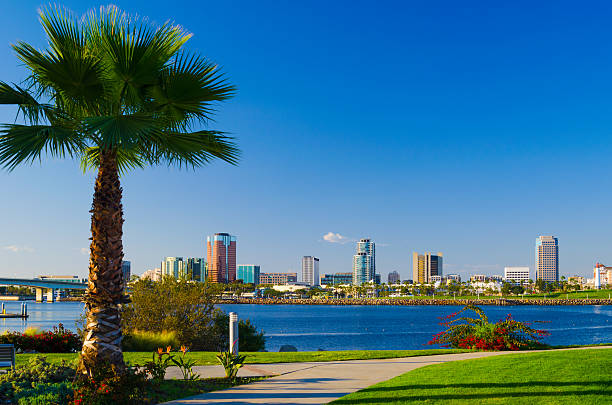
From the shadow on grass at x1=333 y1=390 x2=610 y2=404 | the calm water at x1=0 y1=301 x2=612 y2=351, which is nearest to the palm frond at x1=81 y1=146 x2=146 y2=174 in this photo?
the shadow on grass at x1=333 y1=390 x2=610 y2=404

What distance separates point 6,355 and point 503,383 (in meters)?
11.1

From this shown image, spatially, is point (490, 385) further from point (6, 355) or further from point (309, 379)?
point (6, 355)

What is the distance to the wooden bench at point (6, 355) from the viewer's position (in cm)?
1142

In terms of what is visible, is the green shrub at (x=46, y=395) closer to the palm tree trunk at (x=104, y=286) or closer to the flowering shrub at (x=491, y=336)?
the palm tree trunk at (x=104, y=286)

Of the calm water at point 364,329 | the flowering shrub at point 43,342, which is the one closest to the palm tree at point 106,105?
the flowering shrub at point 43,342

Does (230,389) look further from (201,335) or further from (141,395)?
(201,335)

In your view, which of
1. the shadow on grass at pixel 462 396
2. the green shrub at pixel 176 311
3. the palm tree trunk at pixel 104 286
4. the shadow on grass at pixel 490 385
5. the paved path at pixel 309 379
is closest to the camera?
the shadow on grass at pixel 462 396

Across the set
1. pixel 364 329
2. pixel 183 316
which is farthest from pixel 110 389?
pixel 364 329

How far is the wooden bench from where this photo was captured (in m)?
11.4

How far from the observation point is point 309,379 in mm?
11508

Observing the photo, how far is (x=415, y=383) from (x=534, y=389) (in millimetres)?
2328

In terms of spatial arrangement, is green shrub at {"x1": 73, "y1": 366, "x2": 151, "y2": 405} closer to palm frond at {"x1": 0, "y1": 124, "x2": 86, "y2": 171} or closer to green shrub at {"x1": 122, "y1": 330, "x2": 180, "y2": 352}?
palm frond at {"x1": 0, "y1": 124, "x2": 86, "y2": 171}

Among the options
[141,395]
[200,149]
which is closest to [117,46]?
[200,149]

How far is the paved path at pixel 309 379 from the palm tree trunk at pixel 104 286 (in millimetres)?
1653
